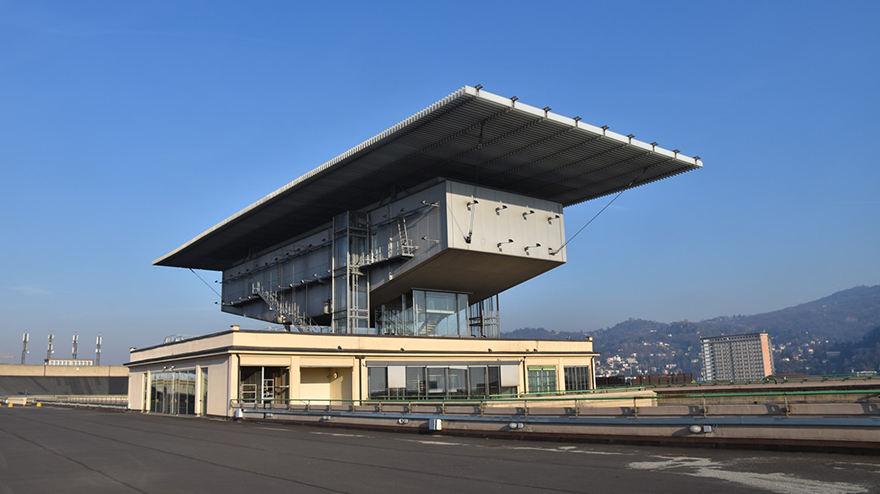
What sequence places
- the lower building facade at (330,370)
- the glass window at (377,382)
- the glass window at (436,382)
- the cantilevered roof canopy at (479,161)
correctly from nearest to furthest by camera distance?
the cantilevered roof canopy at (479,161), the lower building facade at (330,370), the glass window at (377,382), the glass window at (436,382)

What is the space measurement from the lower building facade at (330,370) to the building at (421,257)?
98 millimetres

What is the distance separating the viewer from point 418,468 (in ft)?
47.1

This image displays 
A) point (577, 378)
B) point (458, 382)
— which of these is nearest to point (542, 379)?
point (577, 378)

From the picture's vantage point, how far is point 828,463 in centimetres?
1250

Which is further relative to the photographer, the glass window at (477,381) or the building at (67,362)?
the building at (67,362)

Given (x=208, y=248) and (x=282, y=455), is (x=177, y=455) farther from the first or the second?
(x=208, y=248)

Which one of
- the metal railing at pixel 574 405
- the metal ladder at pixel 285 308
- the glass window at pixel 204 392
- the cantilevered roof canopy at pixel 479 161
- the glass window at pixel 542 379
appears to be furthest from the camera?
the metal ladder at pixel 285 308

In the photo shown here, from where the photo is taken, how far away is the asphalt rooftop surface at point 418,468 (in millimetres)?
11352

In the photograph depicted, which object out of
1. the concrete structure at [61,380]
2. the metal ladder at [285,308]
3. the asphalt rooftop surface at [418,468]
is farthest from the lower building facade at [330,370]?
the concrete structure at [61,380]

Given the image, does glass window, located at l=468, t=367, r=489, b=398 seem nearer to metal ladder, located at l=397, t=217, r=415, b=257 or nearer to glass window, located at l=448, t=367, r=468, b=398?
glass window, located at l=448, t=367, r=468, b=398

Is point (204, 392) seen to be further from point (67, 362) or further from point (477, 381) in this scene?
point (67, 362)

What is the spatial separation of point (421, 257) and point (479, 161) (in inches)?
321

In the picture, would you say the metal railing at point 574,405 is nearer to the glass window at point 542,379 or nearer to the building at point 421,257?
the building at point 421,257

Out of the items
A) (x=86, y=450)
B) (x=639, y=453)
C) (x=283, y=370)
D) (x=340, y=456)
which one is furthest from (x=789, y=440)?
(x=283, y=370)
